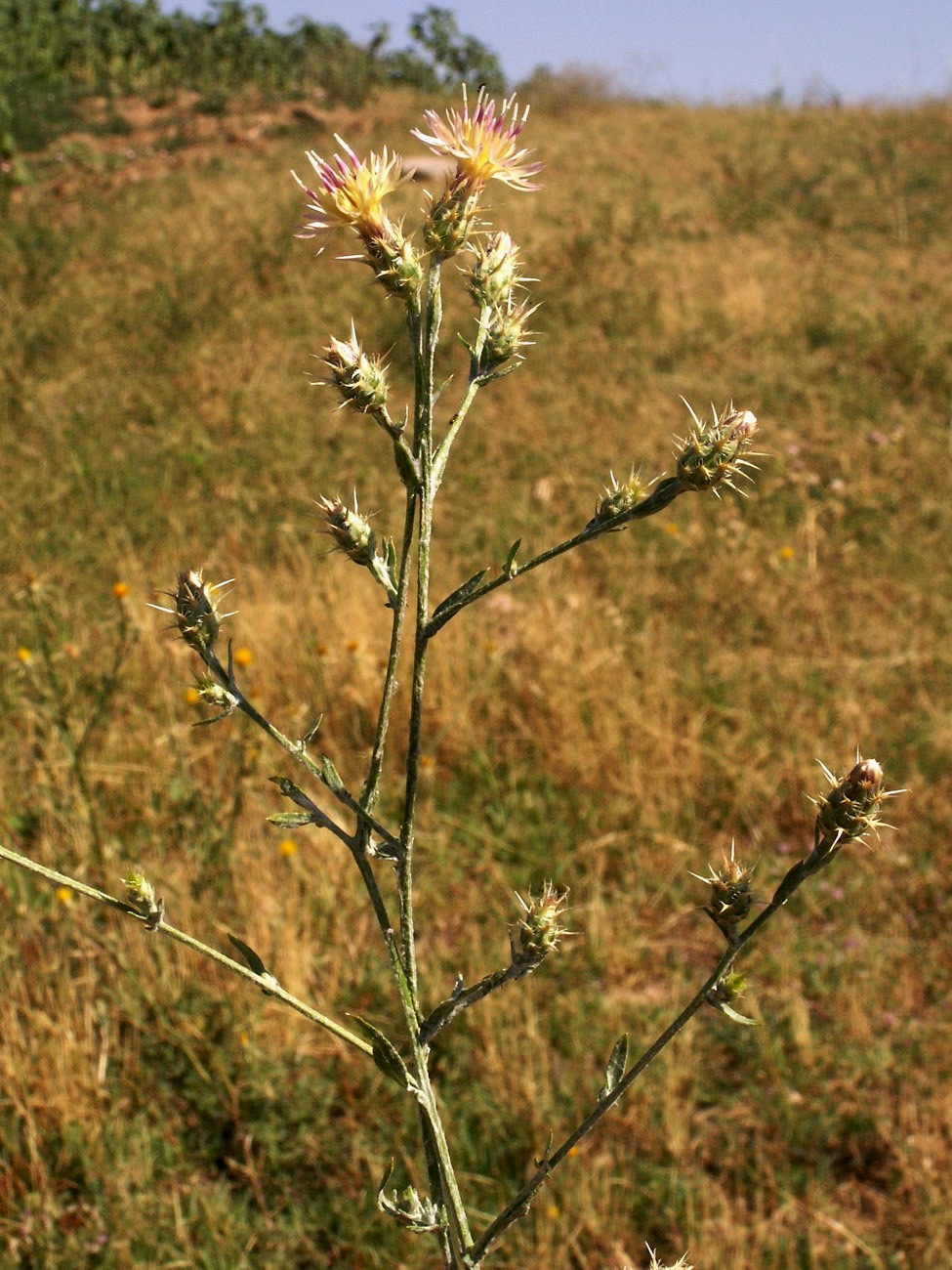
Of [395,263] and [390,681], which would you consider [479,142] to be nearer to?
[395,263]

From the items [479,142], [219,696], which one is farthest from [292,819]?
[479,142]

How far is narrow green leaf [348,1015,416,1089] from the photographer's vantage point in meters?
0.97

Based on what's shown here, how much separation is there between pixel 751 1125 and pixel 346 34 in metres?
20.2

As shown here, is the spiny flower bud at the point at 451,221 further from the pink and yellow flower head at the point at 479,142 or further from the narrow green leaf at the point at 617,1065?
the narrow green leaf at the point at 617,1065

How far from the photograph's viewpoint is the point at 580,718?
145 inches

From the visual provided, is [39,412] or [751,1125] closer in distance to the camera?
[751,1125]

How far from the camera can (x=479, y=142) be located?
3.36ft

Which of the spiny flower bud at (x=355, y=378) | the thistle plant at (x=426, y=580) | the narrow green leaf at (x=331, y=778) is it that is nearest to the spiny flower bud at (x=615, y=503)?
the thistle plant at (x=426, y=580)

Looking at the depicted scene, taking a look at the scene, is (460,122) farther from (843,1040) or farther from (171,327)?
(171,327)

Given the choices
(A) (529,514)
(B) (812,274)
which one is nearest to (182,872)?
(A) (529,514)

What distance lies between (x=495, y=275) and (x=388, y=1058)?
0.77m

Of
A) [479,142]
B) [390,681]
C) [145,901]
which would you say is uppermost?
[479,142]

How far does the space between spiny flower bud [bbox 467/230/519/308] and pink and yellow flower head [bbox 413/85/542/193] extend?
6cm

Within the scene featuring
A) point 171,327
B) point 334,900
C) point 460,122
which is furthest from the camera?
point 171,327
